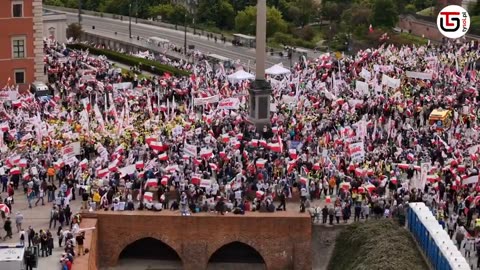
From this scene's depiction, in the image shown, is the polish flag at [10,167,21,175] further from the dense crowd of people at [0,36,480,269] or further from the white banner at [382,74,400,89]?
the white banner at [382,74,400,89]

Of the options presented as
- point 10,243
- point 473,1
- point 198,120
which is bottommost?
point 10,243

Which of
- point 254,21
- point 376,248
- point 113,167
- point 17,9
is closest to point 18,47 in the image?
point 17,9

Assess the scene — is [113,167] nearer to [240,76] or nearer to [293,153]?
[293,153]

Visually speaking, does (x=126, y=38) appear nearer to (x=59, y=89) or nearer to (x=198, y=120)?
(x=59, y=89)

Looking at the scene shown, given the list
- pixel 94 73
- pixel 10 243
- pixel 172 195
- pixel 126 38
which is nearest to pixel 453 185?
pixel 172 195

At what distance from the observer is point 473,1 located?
124 m

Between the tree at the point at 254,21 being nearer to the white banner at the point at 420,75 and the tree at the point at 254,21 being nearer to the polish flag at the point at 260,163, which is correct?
the white banner at the point at 420,75

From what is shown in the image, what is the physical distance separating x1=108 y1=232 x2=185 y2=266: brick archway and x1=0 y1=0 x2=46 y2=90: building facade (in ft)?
87.2

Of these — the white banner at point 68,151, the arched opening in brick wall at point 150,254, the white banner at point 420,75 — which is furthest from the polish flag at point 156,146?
the white banner at point 420,75

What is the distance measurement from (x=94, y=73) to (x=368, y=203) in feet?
105

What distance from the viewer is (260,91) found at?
6088 centimetres

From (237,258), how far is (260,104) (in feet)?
38.4

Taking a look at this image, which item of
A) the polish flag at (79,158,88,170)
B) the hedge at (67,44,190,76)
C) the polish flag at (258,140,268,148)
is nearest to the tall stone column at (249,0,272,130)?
the polish flag at (258,140,268,148)

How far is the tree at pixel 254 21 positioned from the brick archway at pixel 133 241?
68.4 m
